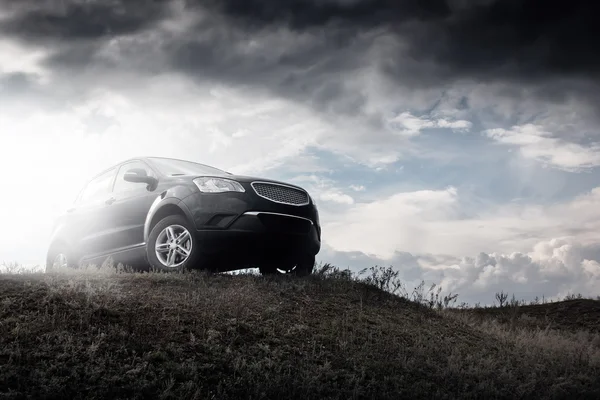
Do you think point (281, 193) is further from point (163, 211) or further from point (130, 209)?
point (130, 209)

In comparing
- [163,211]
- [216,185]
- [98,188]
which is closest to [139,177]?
[163,211]

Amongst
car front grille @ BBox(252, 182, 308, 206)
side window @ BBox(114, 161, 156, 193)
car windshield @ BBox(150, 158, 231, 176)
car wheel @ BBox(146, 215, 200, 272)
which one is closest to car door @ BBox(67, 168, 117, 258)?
side window @ BBox(114, 161, 156, 193)

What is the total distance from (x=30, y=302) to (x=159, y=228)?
99.4 inches

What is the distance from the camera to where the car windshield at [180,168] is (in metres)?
10.2

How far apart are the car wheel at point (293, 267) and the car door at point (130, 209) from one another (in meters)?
2.33

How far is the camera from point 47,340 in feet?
21.2

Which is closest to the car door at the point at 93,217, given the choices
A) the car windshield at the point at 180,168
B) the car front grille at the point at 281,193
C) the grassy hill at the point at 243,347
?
the car windshield at the point at 180,168

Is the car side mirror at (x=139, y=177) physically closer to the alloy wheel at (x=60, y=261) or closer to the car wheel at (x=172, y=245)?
the car wheel at (x=172, y=245)

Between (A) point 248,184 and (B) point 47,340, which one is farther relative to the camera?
(A) point 248,184

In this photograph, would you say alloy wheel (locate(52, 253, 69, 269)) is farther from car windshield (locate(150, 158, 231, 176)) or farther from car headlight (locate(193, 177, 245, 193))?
car headlight (locate(193, 177, 245, 193))

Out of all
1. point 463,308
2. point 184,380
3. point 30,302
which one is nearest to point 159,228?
point 30,302

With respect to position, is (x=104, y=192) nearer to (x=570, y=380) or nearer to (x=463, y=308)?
(x=570, y=380)

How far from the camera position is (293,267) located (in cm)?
1104

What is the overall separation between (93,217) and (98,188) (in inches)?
30.3
